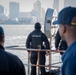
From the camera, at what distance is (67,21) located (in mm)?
2152

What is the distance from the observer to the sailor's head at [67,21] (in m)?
2.13

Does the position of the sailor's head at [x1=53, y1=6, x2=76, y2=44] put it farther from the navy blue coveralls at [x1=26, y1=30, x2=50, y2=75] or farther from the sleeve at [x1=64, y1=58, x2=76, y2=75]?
the navy blue coveralls at [x1=26, y1=30, x2=50, y2=75]

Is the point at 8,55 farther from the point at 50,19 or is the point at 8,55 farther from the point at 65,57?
the point at 50,19

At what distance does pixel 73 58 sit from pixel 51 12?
944cm

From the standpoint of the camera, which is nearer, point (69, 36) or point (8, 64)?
point (69, 36)

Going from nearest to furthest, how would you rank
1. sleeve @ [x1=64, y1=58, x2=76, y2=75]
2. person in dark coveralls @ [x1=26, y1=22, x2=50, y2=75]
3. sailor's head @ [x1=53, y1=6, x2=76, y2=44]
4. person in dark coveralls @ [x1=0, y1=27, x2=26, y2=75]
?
sleeve @ [x1=64, y1=58, x2=76, y2=75]
sailor's head @ [x1=53, y1=6, x2=76, y2=44]
person in dark coveralls @ [x1=0, y1=27, x2=26, y2=75]
person in dark coveralls @ [x1=26, y1=22, x2=50, y2=75]

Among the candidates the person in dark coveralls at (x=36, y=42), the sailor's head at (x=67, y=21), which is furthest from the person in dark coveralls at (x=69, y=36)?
the person in dark coveralls at (x=36, y=42)

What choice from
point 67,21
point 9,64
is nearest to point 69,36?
point 67,21

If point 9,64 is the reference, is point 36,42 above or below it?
below

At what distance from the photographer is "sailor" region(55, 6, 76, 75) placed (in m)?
1.97

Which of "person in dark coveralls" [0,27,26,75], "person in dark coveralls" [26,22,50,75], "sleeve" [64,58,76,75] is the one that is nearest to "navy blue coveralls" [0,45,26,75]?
Result: "person in dark coveralls" [0,27,26,75]

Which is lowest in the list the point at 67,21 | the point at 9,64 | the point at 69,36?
the point at 9,64

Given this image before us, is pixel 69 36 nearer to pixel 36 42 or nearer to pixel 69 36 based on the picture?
pixel 69 36

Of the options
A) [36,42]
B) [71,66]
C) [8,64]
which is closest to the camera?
[71,66]
